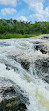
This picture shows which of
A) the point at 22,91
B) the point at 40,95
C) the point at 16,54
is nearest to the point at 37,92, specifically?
the point at 40,95

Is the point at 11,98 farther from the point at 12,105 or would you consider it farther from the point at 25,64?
the point at 25,64

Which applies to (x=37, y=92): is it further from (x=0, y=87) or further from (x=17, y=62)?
(x=17, y=62)

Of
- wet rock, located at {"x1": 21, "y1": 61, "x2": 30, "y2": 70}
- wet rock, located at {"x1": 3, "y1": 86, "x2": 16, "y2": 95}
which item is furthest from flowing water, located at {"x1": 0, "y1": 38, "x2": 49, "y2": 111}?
wet rock, located at {"x1": 3, "y1": 86, "x2": 16, "y2": 95}

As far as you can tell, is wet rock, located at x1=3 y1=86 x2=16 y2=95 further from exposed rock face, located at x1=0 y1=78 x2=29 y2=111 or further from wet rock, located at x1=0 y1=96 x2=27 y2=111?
wet rock, located at x1=0 y1=96 x2=27 y2=111

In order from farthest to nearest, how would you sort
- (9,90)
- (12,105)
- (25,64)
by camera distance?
1. (25,64)
2. (9,90)
3. (12,105)

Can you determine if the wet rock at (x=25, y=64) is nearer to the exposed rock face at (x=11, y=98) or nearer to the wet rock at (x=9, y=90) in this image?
the exposed rock face at (x=11, y=98)

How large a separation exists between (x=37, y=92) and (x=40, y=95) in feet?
0.62

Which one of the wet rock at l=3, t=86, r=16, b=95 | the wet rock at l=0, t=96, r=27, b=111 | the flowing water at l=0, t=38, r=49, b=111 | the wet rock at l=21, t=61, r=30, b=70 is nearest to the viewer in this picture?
the wet rock at l=0, t=96, r=27, b=111

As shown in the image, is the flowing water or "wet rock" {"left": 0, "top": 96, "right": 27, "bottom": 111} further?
the flowing water

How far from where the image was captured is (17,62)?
8539 mm

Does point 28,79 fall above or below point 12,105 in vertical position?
below

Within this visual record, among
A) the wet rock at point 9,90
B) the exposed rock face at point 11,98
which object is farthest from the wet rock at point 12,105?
the wet rock at point 9,90

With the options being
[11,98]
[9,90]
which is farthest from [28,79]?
[11,98]

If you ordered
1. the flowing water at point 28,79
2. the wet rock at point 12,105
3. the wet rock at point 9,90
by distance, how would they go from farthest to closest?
the flowing water at point 28,79
the wet rock at point 9,90
the wet rock at point 12,105
